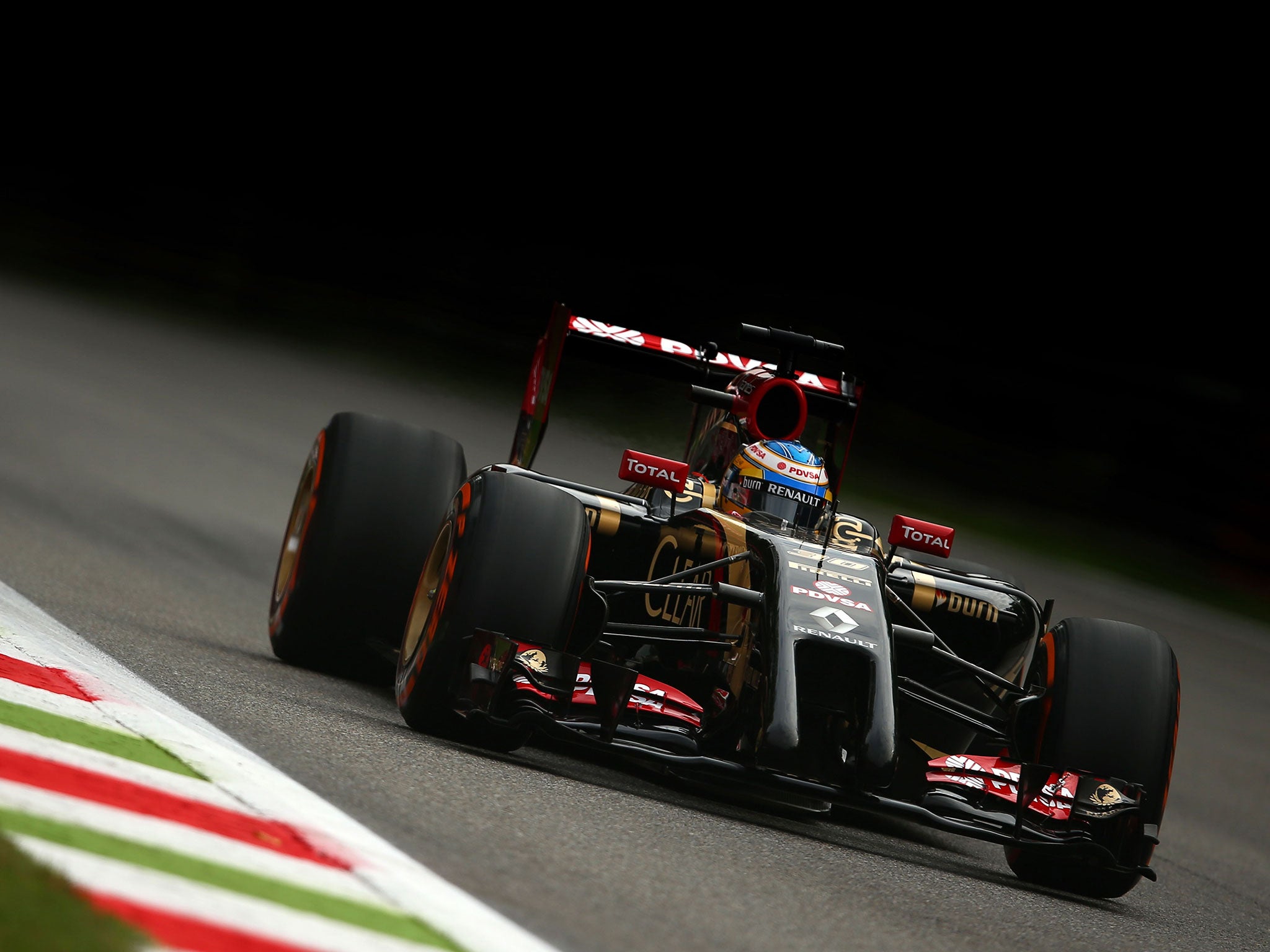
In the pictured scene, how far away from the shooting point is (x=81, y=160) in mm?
18328

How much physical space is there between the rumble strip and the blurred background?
35.4 feet

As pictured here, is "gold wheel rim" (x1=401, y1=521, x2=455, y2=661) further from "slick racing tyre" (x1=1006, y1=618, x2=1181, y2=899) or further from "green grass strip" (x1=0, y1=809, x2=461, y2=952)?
"green grass strip" (x1=0, y1=809, x2=461, y2=952)

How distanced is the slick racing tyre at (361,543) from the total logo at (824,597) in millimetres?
1988

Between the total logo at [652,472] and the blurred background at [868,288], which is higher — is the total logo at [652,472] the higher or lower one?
the lower one

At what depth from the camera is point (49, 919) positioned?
233cm

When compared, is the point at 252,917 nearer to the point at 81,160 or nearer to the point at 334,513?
the point at 334,513

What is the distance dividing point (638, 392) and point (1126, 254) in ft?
39.4

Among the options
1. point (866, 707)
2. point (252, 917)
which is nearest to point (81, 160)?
point (866, 707)

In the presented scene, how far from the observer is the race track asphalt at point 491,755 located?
359 centimetres

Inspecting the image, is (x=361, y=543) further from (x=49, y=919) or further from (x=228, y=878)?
(x=49, y=919)

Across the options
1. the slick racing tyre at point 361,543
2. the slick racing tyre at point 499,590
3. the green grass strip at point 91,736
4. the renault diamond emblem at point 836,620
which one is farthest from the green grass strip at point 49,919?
the slick racing tyre at point 361,543

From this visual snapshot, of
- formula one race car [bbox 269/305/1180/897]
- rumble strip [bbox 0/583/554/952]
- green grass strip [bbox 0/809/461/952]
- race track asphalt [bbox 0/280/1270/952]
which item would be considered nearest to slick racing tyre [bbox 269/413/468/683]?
formula one race car [bbox 269/305/1180/897]

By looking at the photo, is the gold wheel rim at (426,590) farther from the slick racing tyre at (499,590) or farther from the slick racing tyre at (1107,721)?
the slick racing tyre at (1107,721)

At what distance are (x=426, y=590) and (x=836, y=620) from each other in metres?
1.61
